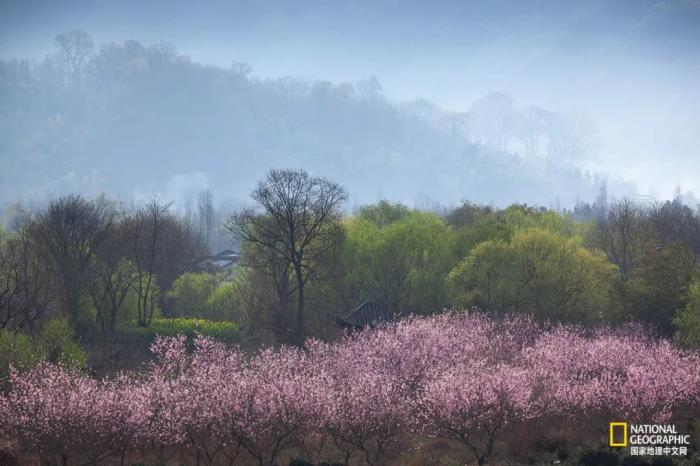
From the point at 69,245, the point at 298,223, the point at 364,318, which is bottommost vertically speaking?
the point at 364,318

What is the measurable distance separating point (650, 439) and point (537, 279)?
24959mm

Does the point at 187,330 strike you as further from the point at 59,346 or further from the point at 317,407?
the point at 317,407

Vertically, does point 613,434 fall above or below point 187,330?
below

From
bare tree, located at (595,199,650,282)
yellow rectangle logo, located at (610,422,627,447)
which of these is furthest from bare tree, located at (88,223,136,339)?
bare tree, located at (595,199,650,282)

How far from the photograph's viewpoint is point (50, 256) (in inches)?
2137

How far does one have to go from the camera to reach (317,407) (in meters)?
29.2

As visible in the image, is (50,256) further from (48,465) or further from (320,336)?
(48,465)

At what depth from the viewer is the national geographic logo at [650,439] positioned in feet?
96.1

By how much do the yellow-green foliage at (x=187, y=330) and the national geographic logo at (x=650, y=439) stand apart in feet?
109

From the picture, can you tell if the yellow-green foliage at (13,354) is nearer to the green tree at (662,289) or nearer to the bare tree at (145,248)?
the bare tree at (145,248)

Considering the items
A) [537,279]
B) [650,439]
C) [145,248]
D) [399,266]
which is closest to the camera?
[650,439]

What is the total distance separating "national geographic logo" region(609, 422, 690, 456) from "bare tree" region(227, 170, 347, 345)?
2737 centimetres

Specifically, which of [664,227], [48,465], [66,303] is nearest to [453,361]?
[48,465]

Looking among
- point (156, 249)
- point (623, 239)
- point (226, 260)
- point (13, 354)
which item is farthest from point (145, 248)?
point (623, 239)
